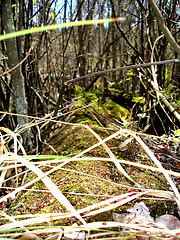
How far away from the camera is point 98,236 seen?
52 centimetres

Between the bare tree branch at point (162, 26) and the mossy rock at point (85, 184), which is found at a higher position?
the bare tree branch at point (162, 26)

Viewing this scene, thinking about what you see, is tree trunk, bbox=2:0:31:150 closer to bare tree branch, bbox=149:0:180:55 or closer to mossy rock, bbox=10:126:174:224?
mossy rock, bbox=10:126:174:224

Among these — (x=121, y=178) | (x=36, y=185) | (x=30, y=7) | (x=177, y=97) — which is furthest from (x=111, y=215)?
(x=177, y=97)

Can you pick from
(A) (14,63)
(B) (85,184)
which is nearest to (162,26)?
(B) (85,184)

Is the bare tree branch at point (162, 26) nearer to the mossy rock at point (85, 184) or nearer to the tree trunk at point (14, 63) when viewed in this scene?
the mossy rock at point (85, 184)

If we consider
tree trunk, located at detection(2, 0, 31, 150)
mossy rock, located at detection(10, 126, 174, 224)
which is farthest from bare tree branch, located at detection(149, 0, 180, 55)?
tree trunk, located at detection(2, 0, 31, 150)

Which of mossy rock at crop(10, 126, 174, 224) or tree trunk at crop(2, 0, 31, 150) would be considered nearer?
mossy rock at crop(10, 126, 174, 224)

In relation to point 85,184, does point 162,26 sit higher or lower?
higher

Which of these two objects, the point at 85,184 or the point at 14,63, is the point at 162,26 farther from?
the point at 14,63

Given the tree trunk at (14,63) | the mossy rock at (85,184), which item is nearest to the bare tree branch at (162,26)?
the mossy rock at (85,184)

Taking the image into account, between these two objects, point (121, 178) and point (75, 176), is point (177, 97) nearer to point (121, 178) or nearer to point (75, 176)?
point (121, 178)

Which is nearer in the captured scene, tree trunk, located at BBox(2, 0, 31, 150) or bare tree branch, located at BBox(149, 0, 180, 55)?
bare tree branch, located at BBox(149, 0, 180, 55)

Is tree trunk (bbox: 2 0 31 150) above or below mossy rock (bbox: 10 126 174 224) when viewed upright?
above

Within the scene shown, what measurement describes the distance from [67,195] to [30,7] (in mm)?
1539
